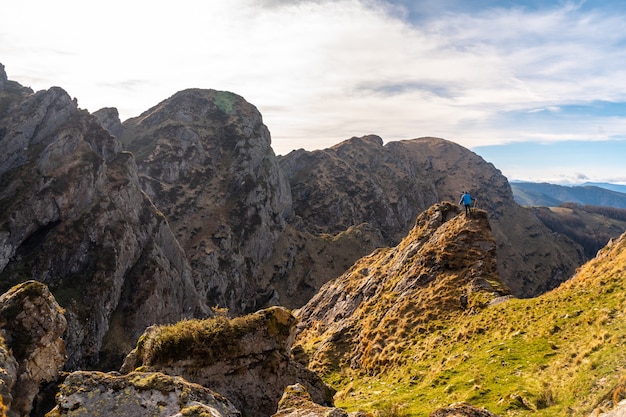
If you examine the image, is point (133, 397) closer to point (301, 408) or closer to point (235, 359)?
point (301, 408)

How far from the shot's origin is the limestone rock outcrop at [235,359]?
15797 mm

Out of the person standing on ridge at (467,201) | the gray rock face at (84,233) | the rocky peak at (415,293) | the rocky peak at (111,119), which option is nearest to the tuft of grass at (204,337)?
the rocky peak at (415,293)

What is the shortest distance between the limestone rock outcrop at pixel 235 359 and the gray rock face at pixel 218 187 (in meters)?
105

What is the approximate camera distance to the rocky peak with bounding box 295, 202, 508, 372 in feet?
97.8

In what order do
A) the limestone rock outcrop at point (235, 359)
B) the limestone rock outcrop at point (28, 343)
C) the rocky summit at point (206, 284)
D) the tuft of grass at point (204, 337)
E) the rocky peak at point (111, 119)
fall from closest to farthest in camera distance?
the limestone rock outcrop at point (28, 343) < the rocky summit at point (206, 284) < the limestone rock outcrop at point (235, 359) < the tuft of grass at point (204, 337) < the rocky peak at point (111, 119)

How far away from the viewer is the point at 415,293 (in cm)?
3353

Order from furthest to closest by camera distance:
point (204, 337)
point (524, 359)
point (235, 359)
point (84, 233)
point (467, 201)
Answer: point (84, 233), point (467, 201), point (524, 359), point (235, 359), point (204, 337)

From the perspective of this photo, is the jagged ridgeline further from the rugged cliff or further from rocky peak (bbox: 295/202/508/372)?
rocky peak (bbox: 295/202/508/372)

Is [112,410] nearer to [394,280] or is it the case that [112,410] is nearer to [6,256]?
[394,280]

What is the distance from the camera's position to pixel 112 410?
359 inches

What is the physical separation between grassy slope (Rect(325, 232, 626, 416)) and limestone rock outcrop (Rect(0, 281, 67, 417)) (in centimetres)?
1320

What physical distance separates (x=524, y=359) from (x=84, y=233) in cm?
9453

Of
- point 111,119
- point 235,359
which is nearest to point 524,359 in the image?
point 235,359

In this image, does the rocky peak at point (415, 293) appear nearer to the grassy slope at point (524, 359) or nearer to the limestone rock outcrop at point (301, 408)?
the grassy slope at point (524, 359)
